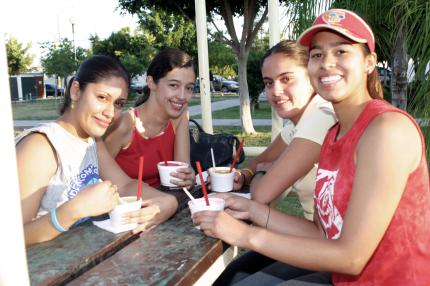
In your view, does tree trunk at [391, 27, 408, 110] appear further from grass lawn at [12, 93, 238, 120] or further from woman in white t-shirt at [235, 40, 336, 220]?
grass lawn at [12, 93, 238, 120]

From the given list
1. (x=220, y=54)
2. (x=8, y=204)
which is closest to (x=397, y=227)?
(x=8, y=204)

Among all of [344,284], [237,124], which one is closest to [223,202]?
[344,284]

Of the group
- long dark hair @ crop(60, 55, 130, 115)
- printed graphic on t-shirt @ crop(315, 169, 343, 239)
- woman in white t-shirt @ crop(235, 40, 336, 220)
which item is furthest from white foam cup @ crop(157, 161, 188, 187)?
printed graphic on t-shirt @ crop(315, 169, 343, 239)

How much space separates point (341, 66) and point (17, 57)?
151ft

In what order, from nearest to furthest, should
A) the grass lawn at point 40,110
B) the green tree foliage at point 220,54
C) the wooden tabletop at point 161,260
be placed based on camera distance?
the wooden tabletop at point 161,260, the grass lawn at point 40,110, the green tree foliage at point 220,54

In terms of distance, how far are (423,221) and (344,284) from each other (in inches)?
13.2

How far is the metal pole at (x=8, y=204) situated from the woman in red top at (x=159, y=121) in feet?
5.87

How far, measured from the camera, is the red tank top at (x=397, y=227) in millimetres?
1432

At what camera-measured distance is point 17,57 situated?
1679 inches

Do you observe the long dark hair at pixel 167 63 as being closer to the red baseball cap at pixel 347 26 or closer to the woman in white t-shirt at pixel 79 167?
the woman in white t-shirt at pixel 79 167

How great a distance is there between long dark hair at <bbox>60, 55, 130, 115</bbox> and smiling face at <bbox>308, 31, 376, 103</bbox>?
1.03 m

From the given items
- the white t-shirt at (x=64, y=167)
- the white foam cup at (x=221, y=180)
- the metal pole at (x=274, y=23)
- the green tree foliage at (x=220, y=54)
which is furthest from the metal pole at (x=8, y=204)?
the green tree foliage at (x=220, y=54)

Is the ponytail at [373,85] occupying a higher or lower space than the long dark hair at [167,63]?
lower

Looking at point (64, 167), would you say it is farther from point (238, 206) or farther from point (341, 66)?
point (341, 66)
